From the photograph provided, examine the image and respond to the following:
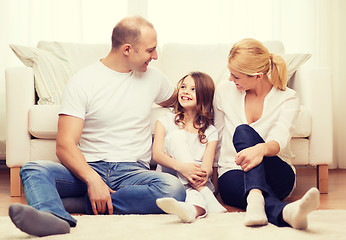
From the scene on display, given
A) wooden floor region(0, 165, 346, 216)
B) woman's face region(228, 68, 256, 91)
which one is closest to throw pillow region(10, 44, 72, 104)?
wooden floor region(0, 165, 346, 216)

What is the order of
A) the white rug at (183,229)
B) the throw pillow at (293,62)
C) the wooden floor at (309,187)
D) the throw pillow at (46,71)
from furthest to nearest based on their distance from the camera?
the throw pillow at (293,62)
the throw pillow at (46,71)
the wooden floor at (309,187)
the white rug at (183,229)

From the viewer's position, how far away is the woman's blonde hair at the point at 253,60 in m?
1.93

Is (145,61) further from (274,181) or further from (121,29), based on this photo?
(274,181)

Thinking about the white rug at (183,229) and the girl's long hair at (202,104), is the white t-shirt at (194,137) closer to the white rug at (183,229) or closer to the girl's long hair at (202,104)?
the girl's long hair at (202,104)

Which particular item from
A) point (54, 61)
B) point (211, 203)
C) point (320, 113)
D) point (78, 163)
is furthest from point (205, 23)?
point (78, 163)

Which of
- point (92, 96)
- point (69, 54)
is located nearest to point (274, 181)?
point (92, 96)

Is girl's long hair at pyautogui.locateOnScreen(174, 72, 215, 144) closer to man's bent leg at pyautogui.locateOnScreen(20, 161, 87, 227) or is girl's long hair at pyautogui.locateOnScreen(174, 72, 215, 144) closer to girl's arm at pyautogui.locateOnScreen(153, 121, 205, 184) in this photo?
girl's arm at pyautogui.locateOnScreen(153, 121, 205, 184)

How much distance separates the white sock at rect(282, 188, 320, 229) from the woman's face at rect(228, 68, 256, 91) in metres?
0.63

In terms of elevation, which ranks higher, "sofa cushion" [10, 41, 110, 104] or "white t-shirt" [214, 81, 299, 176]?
"sofa cushion" [10, 41, 110, 104]

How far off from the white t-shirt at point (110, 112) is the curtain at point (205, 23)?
1537 millimetres

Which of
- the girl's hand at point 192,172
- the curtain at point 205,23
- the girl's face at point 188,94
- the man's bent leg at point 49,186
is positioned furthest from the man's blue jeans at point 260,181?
the curtain at point 205,23

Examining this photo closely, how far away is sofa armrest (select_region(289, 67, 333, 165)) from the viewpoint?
2.35m

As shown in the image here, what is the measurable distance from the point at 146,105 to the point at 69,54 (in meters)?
0.98

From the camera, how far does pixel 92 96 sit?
6.28 ft
